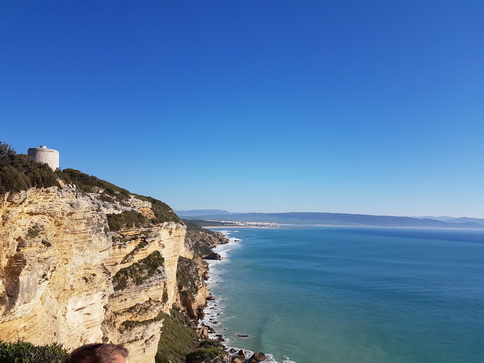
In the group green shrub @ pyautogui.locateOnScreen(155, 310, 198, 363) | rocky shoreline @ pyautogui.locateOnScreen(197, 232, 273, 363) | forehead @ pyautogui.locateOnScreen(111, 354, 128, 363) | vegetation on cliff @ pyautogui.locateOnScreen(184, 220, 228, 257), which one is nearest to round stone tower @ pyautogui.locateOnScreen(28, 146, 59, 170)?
green shrub @ pyautogui.locateOnScreen(155, 310, 198, 363)

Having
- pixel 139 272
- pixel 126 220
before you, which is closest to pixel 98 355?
pixel 139 272

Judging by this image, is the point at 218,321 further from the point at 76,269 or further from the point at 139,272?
the point at 76,269

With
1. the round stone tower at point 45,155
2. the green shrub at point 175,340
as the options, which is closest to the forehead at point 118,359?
the round stone tower at point 45,155

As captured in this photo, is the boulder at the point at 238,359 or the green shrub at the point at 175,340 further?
the boulder at the point at 238,359

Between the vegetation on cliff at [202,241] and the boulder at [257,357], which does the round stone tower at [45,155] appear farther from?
the vegetation on cliff at [202,241]

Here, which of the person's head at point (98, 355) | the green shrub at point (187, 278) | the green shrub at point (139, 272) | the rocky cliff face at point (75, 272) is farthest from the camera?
the green shrub at point (187, 278)
